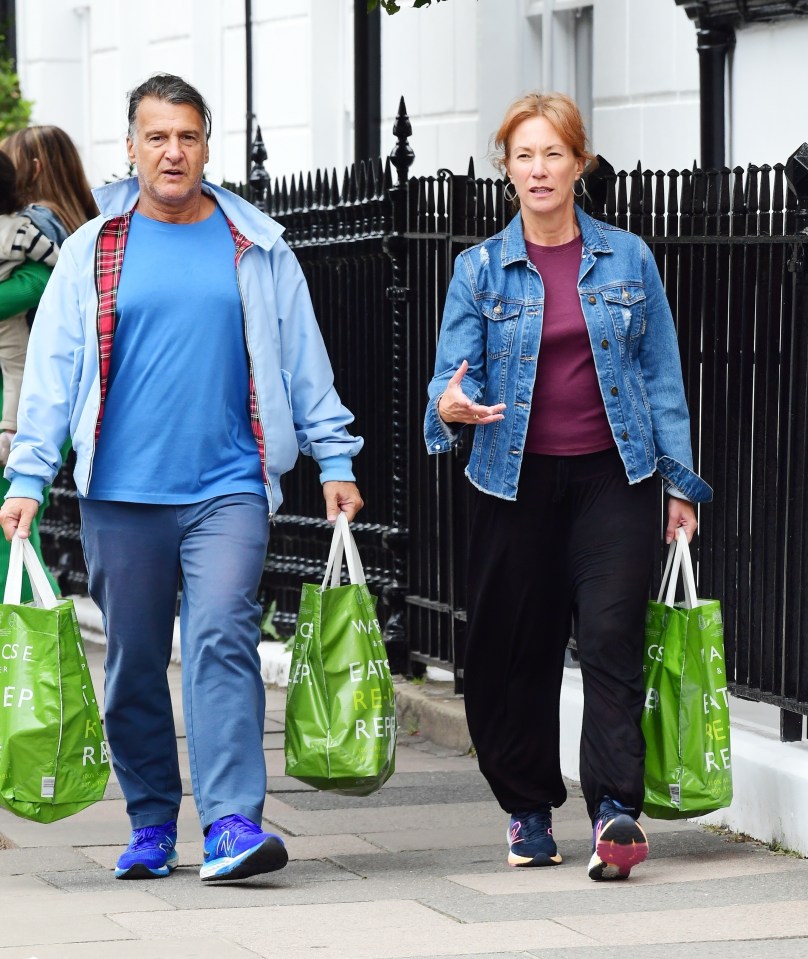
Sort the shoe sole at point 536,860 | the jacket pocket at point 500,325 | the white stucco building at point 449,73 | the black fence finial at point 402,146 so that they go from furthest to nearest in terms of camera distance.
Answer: the white stucco building at point 449,73 → the black fence finial at point 402,146 → the shoe sole at point 536,860 → the jacket pocket at point 500,325

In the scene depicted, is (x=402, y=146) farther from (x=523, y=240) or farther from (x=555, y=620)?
(x=555, y=620)

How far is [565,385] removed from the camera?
5.19 m

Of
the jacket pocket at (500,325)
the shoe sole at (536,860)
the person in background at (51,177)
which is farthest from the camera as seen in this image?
the person in background at (51,177)

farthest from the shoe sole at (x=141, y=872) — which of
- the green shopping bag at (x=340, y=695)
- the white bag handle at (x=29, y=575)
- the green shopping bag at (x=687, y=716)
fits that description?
the green shopping bag at (x=687, y=716)

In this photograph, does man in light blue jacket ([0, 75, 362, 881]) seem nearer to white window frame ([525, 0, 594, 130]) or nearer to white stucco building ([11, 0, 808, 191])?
white stucco building ([11, 0, 808, 191])

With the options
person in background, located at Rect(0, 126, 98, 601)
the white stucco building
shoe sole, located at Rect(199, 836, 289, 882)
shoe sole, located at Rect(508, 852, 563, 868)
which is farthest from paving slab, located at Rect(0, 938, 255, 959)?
the white stucco building

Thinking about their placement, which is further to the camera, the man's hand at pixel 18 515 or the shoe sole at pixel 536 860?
the shoe sole at pixel 536 860

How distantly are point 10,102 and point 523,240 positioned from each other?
9.73 m

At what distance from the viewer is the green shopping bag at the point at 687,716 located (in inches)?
208

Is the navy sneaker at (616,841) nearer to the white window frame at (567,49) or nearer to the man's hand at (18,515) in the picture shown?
the man's hand at (18,515)

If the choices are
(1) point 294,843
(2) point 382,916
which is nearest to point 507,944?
(2) point 382,916

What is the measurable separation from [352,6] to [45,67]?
4.27 m

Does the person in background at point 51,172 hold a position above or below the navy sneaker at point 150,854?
above

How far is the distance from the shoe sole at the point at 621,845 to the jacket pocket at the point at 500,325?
1.17 meters
